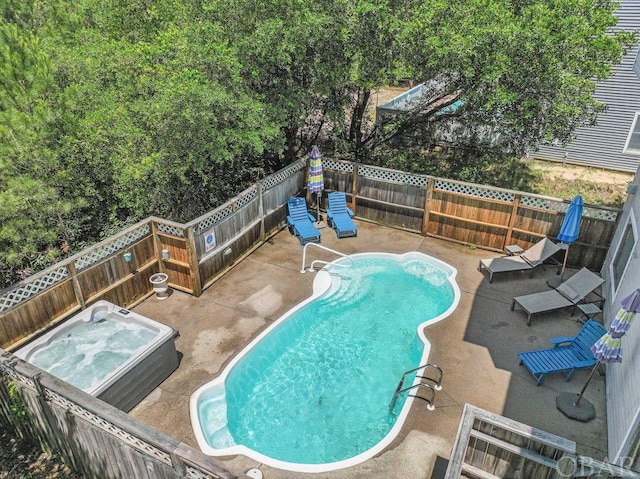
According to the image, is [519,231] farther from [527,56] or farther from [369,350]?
[369,350]

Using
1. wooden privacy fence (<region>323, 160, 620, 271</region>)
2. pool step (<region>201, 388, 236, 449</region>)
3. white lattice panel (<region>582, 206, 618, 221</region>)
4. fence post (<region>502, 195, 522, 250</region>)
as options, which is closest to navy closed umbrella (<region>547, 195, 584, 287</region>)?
white lattice panel (<region>582, 206, 618, 221</region>)

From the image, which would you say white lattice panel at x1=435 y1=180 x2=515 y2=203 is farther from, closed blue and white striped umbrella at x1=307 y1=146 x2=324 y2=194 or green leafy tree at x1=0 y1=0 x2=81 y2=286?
green leafy tree at x1=0 y1=0 x2=81 y2=286

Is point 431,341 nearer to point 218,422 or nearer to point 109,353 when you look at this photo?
point 218,422

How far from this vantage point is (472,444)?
6238mm

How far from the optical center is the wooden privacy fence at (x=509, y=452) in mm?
5492

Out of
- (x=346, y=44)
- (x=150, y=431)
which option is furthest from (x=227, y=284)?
(x=346, y=44)

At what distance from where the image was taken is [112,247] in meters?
9.79

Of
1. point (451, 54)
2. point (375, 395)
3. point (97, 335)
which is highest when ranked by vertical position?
point (451, 54)

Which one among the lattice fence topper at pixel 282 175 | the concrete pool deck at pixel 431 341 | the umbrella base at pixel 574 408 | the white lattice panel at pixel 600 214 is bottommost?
the concrete pool deck at pixel 431 341

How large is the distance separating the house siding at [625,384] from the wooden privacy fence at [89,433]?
559 centimetres

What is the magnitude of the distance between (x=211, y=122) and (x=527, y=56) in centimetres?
827

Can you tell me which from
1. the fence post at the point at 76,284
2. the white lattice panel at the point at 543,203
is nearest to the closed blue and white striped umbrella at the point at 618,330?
the white lattice panel at the point at 543,203

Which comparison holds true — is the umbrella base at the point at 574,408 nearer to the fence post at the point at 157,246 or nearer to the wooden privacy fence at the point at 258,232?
the wooden privacy fence at the point at 258,232

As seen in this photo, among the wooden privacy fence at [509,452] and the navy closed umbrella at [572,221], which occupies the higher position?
the navy closed umbrella at [572,221]
